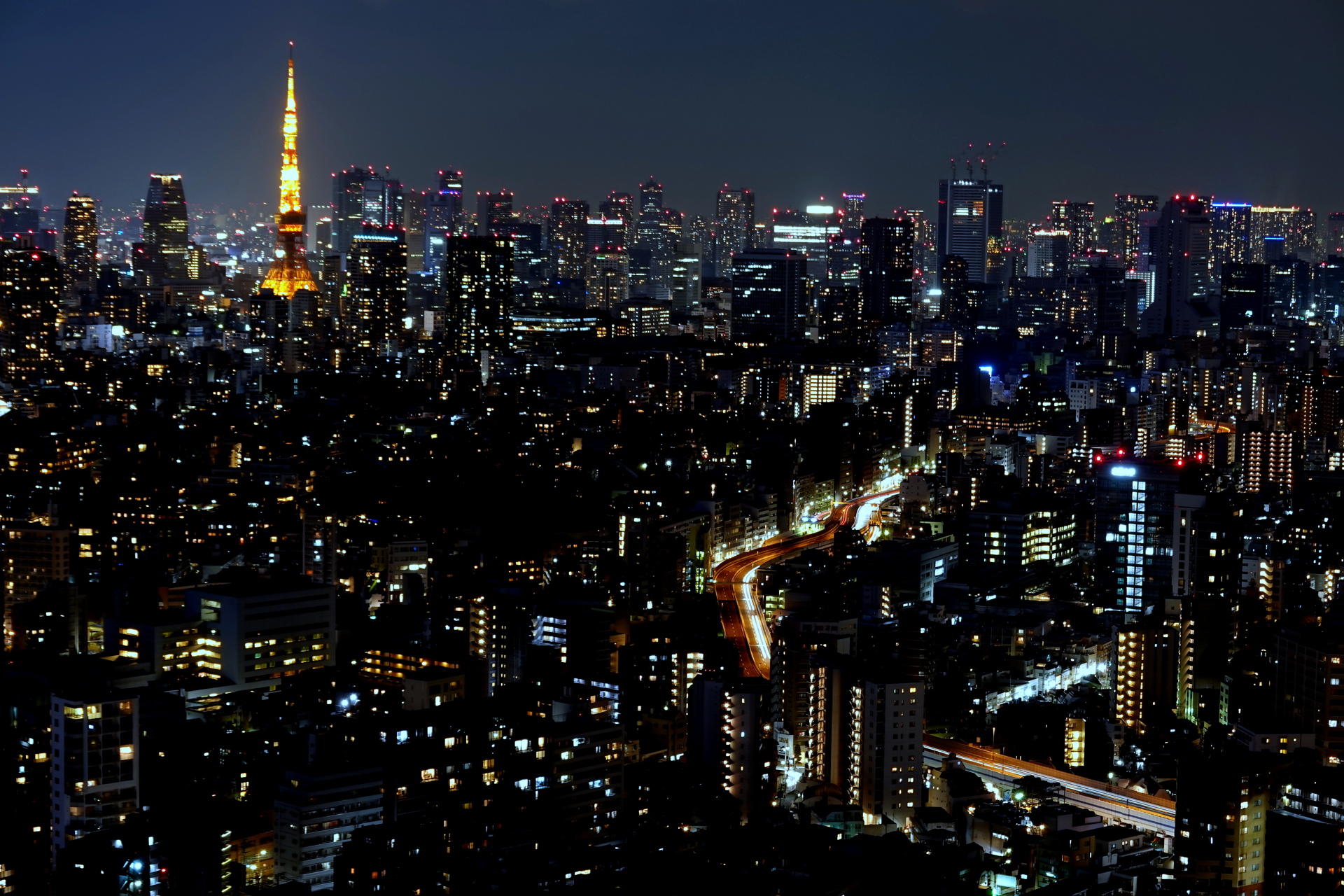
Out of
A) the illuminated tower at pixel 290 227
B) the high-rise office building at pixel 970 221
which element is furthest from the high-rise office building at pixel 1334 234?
the illuminated tower at pixel 290 227

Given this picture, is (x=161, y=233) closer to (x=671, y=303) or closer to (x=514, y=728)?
(x=671, y=303)

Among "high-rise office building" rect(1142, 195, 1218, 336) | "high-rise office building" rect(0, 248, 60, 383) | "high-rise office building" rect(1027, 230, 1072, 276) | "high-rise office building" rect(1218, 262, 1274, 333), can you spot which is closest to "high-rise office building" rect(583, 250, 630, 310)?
"high-rise office building" rect(1027, 230, 1072, 276)

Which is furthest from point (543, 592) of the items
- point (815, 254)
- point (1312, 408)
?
point (815, 254)

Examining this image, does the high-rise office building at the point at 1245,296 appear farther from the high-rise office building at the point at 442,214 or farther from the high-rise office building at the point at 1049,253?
the high-rise office building at the point at 442,214

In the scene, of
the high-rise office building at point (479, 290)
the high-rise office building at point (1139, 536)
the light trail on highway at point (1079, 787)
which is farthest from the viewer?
the high-rise office building at point (479, 290)

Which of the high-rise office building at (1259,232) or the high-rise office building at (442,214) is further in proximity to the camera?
the high-rise office building at (442,214)
